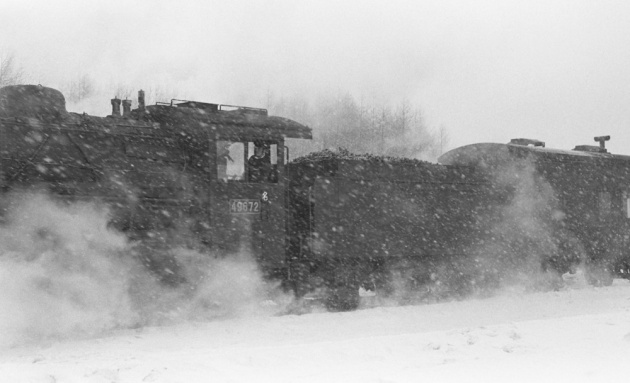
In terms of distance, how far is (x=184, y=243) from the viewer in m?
10.0

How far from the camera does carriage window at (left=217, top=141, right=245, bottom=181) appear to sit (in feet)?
34.7

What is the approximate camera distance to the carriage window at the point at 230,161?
1058cm

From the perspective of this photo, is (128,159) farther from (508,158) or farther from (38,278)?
(508,158)

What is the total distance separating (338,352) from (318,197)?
4.85 metres

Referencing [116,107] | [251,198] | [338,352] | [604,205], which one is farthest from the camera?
[604,205]

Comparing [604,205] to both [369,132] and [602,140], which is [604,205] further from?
[369,132]

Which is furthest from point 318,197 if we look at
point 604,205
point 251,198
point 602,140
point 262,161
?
point 602,140

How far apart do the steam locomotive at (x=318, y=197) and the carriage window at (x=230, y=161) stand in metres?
0.02

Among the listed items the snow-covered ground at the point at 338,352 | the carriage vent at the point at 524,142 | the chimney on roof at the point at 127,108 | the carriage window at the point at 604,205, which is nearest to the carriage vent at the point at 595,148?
the carriage window at the point at 604,205

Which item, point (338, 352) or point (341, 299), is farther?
point (341, 299)

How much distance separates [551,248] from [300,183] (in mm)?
6545

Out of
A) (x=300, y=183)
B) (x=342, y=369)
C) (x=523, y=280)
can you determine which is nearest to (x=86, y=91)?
(x=300, y=183)

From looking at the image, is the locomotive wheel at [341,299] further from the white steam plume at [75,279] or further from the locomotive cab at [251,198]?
the white steam plume at [75,279]

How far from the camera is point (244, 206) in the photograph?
10.7 meters
